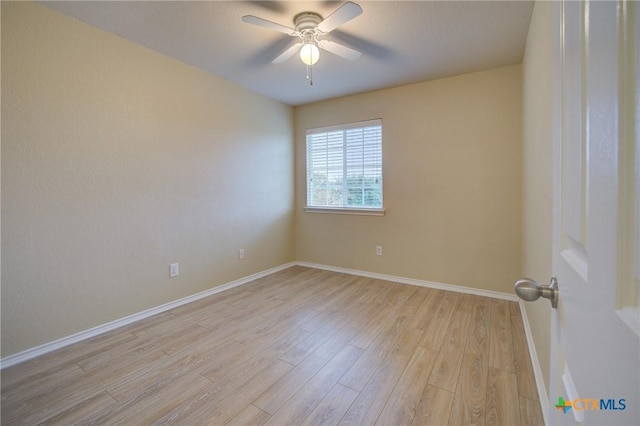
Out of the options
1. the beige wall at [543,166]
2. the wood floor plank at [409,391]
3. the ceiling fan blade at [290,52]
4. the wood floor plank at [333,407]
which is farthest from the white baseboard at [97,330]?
the beige wall at [543,166]

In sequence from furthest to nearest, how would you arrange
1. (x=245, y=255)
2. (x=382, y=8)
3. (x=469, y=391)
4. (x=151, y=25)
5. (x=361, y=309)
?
(x=245, y=255) < (x=361, y=309) < (x=151, y=25) < (x=382, y=8) < (x=469, y=391)

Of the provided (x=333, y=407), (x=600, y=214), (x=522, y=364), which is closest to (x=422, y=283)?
(x=522, y=364)

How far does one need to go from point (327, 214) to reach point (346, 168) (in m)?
0.72

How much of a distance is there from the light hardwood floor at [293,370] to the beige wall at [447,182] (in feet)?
2.02

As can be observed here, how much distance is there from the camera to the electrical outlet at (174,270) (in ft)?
8.94

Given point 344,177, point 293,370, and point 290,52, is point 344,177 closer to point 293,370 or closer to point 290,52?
point 290,52

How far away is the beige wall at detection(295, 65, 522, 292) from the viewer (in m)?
2.84

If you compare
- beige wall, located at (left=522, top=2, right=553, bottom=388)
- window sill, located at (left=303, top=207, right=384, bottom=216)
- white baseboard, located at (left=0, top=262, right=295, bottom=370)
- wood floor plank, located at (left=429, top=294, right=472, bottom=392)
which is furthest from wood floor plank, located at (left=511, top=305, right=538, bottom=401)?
white baseboard, located at (left=0, top=262, right=295, bottom=370)

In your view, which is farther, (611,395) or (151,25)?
(151,25)

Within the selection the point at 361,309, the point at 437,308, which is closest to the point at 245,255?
the point at 361,309

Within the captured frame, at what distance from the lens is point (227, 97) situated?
127 inches

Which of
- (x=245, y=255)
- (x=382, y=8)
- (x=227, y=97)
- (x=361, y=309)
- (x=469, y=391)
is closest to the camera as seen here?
(x=469, y=391)

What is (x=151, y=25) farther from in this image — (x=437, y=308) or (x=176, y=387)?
(x=437, y=308)

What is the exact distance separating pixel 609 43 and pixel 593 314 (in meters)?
0.36
